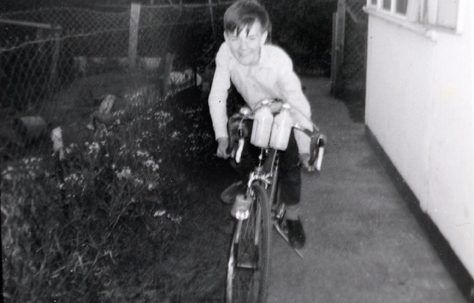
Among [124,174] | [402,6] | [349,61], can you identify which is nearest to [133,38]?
[402,6]

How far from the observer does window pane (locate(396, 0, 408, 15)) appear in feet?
20.2

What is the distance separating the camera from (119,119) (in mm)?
5699

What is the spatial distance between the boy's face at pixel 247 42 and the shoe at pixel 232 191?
811mm

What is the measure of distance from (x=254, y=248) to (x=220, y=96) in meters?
0.97

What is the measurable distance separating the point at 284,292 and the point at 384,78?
11.6ft

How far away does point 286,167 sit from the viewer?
4.51 m

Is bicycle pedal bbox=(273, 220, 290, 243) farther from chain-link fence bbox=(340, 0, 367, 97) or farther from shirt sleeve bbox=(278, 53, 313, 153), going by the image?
chain-link fence bbox=(340, 0, 367, 97)

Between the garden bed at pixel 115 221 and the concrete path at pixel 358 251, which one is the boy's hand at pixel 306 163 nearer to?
the concrete path at pixel 358 251

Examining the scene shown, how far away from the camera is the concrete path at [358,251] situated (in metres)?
4.24

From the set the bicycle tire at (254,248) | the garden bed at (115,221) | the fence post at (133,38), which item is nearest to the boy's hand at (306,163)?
the bicycle tire at (254,248)

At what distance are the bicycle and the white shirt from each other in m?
0.17

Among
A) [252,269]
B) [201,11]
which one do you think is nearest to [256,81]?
[252,269]

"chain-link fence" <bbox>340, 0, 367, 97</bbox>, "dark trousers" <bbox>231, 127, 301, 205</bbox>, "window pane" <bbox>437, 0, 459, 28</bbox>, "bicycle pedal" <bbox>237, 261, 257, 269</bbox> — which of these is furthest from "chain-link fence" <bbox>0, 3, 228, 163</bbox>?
"chain-link fence" <bbox>340, 0, 367, 97</bbox>

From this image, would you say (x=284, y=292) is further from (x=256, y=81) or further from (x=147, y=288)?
(x=256, y=81)
